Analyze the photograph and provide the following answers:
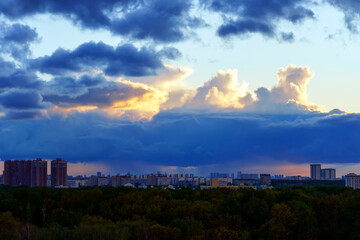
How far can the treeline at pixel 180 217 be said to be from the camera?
27.2m

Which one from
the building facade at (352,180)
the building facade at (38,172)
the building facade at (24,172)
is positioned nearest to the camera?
the building facade at (352,180)

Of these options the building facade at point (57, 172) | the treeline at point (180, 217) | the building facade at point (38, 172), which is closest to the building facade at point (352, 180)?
the building facade at point (57, 172)

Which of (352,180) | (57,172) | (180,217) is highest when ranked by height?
(180,217)

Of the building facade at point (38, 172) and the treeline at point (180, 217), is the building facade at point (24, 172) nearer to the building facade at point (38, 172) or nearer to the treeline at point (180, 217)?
the building facade at point (38, 172)

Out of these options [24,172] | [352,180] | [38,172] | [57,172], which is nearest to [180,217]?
[38,172]

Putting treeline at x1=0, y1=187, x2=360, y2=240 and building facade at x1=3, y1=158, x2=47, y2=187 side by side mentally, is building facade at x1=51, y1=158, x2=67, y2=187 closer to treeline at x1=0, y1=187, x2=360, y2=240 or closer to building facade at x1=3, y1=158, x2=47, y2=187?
building facade at x1=3, y1=158, x2=47, y2=187

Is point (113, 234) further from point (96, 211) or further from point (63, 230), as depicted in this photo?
point (96, 211)

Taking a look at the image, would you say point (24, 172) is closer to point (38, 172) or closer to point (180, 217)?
point (38, 172)

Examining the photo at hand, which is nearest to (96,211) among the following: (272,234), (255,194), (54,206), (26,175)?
(54,206)

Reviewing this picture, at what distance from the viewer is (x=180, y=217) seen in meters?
35.4

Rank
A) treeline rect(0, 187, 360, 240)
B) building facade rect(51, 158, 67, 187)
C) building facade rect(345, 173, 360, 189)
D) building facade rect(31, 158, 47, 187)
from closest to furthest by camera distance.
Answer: treeline rect(0, 187, 360, 240)
building facade rect(345, 173, 360, 189)
building facade rect(31, 158, 47, 187)
building facade rect(51, 158, 67, 187)

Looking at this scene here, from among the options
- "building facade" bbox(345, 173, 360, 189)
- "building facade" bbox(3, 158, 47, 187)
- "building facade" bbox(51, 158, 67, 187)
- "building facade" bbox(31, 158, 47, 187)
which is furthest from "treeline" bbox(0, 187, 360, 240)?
"building facade" bbox(51, 158, 67, 187)

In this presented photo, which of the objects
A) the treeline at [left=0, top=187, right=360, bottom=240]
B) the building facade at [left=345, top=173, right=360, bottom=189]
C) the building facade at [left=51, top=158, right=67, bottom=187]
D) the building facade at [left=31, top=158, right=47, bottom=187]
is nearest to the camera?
the treeline at [left=0, top=187, right=360, bottom=240]

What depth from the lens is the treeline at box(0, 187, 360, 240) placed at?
27.2m
